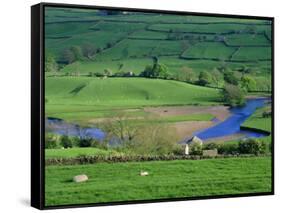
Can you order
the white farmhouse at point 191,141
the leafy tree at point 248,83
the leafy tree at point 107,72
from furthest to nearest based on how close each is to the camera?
the leafy tree at point 248,83 → the white farmhouse at point 191,141 → the leafy tree at point 107,72

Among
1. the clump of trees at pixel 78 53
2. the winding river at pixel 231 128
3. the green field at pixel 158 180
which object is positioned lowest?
the green field at pixel 158 180

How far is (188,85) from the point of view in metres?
10.4

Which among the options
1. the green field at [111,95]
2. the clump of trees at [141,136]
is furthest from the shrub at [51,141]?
the clump of trees at [141,136]

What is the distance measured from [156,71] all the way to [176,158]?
3.47 ft

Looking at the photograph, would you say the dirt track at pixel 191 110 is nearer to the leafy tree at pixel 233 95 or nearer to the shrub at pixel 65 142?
the leafy tree at pixel 233 95

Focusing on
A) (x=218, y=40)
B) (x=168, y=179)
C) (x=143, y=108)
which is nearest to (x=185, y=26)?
(x=218, y=40)

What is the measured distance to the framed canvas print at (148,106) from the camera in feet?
31.5

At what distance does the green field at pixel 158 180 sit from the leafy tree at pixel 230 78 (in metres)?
0.96

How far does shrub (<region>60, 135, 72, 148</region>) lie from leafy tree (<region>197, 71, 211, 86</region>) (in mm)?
1855

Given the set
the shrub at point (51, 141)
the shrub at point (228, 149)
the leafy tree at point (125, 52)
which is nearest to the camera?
the shrub at point (51, 141)

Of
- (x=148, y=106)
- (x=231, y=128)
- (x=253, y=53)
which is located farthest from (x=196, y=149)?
(x=253, y=53)

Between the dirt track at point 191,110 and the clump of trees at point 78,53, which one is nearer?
the clump of trees at point 78,53

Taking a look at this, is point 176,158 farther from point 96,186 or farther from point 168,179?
point 96,186

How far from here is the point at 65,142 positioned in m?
9.66
